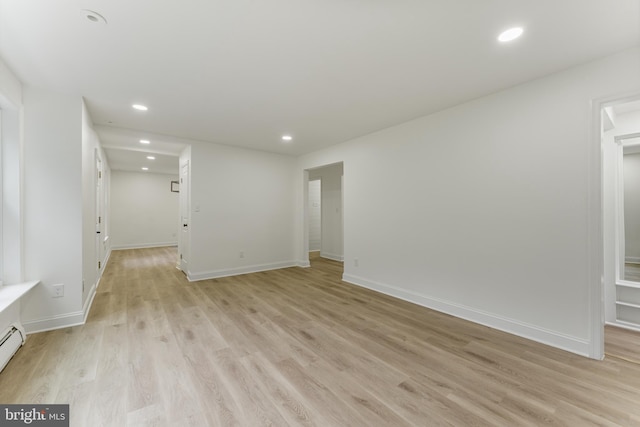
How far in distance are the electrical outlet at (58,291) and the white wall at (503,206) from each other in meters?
3.96

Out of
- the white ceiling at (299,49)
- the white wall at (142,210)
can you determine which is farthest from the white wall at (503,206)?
the white wall at (142,210)

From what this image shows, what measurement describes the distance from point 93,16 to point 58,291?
273cm

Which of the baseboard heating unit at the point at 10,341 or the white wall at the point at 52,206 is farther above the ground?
the white wall at the point at 52,206

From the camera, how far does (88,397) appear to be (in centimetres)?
169

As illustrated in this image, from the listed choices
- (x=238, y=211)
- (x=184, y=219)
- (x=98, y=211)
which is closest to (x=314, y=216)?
(x=238, y=211)

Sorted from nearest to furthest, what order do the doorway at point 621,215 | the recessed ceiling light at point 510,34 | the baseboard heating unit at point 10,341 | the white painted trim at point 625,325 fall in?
the recessed ceiling light at point 510,34
the baseboard heating unit at point 10,341
the white painted trim at point 625,325
the doorway at point 621,215

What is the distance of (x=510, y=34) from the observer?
5.96 feet

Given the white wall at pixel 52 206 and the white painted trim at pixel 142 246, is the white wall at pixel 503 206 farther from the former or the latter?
the white painted trim at pixel 142 246

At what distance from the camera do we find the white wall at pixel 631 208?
2922mm

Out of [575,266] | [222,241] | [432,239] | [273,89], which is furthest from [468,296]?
[222,241]

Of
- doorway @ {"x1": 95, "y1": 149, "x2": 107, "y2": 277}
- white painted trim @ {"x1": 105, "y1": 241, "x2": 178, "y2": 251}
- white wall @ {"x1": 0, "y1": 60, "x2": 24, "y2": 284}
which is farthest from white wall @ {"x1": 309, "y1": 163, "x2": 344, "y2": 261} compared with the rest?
white painted trim @ {"x1": 105, "y1": 241, "x2": 178, "y2": 251}

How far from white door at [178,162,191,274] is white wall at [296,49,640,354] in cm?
354

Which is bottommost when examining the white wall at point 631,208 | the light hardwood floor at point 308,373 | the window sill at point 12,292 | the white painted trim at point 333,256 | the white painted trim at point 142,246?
the light hardwood floor at point 308,373

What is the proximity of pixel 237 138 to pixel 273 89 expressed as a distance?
6.84 feet
